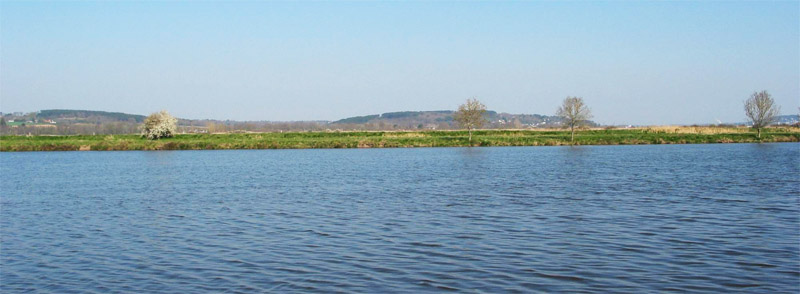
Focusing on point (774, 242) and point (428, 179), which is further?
point (428, 179)

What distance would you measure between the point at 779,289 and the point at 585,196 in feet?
44.1

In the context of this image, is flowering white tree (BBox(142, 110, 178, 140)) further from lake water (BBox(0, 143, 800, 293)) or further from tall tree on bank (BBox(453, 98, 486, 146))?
lake water (BBox(0, 143, 800, 293))

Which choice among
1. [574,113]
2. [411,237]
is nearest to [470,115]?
[574,113]

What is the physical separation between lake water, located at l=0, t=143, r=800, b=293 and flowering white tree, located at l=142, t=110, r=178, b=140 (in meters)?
64.3

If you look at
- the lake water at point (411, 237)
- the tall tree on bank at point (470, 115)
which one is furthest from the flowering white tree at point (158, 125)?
the lake water at point (411, 237)

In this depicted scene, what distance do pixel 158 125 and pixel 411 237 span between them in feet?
276

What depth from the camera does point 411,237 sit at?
634 inches

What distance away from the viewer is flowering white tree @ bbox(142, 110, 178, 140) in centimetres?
9344

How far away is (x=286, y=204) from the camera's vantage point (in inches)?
915

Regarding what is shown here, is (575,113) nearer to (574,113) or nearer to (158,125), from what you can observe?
(574,113)

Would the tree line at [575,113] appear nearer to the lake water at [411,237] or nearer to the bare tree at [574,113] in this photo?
the bare tree at [574,113]

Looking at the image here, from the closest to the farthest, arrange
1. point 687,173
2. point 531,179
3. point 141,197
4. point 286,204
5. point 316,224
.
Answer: point 316,224
point 286,204
point 141,197
point 531,179
point 687,173

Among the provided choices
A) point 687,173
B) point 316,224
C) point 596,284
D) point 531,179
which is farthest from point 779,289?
point 687,173

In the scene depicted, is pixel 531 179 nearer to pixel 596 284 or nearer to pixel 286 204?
pixel 286 204
